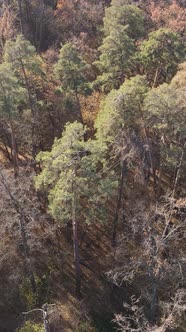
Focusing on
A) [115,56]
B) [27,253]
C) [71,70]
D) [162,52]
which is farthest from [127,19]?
[27,253]

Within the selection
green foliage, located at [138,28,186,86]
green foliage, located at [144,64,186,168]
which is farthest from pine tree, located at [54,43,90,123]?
green foliage, located at [144,64,186,168]

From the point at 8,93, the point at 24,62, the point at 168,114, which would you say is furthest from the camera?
the point at 24,62

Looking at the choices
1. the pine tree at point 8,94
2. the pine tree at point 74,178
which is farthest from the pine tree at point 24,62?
the pine tree at point 74,178

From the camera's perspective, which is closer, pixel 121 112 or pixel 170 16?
pixel 121 112

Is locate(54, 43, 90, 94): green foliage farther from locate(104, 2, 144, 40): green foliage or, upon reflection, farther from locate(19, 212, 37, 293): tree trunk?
locate(19, 212, 37, 293): tree trunk

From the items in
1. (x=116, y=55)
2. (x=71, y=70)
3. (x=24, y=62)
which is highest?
(x=24, y=62)

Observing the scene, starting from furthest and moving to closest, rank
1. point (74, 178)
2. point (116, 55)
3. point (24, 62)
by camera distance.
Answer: point (116, 55), point (24, 62), point (74, 178)

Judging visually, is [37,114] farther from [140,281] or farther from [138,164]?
[140,281]

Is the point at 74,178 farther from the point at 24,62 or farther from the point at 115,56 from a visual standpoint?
the point at 115,56
